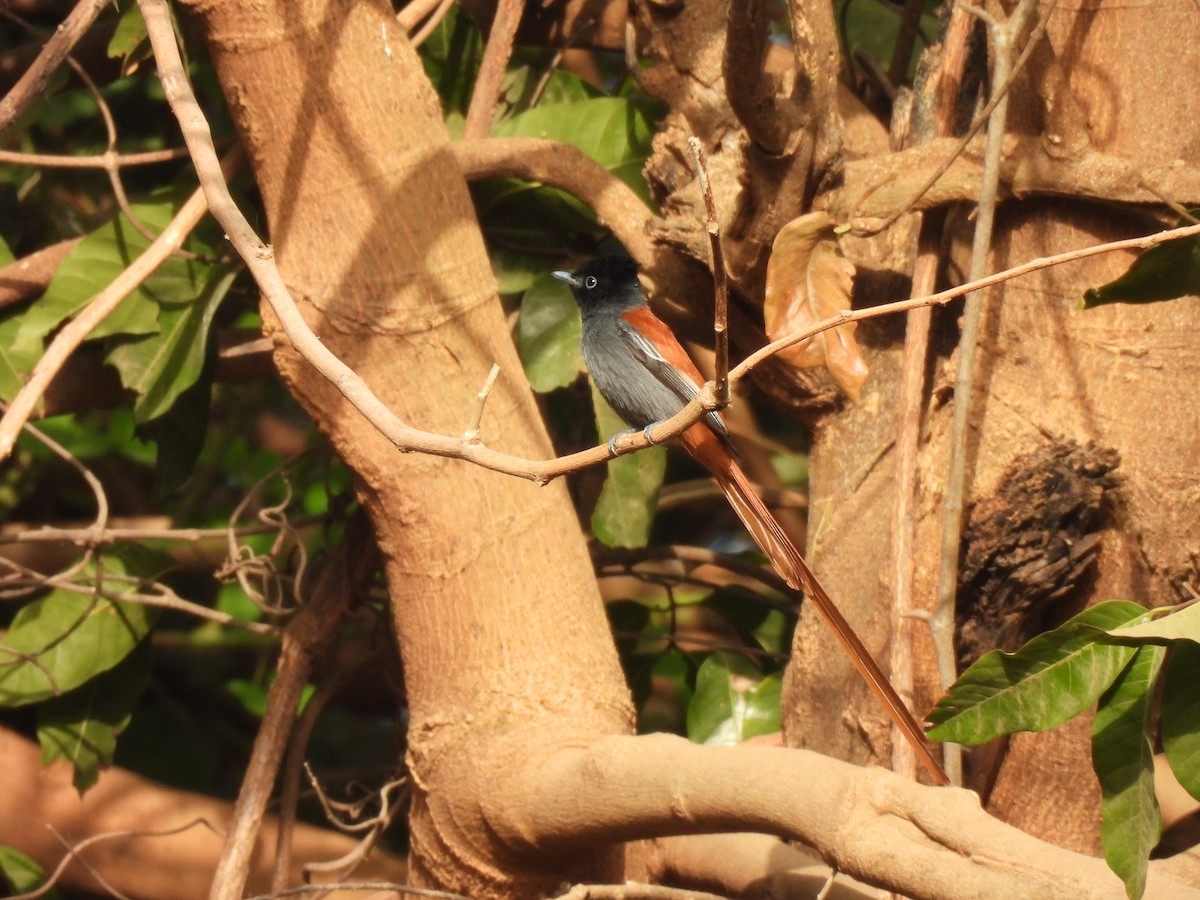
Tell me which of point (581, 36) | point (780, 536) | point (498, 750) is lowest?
point (498, 750)

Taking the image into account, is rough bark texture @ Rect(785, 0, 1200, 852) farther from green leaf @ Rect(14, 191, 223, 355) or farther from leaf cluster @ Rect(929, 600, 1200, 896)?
green leaf @ Rect(14, 191, 223, 355)

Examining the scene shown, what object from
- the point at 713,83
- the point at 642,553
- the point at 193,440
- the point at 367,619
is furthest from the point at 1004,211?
the point at 193,440

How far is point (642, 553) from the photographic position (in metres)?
2.98

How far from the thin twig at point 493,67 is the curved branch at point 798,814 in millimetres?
1406

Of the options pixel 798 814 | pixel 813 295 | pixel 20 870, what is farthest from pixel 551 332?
pixel 20 870

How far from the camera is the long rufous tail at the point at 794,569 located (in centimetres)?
186

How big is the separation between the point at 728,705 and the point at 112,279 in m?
1.69

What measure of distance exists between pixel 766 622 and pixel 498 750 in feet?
3.64

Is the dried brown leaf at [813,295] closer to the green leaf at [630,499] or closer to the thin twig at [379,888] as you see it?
the green leaf at [630,499]

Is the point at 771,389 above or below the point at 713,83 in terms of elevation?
below

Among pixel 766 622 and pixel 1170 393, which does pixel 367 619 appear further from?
pixel 1170 393

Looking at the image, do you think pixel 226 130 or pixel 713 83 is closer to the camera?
pixel 713 83

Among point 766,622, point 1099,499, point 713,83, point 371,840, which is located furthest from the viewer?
point 766,622

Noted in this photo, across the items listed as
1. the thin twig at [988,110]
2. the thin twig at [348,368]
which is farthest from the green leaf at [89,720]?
the thin twig at [988,110]
